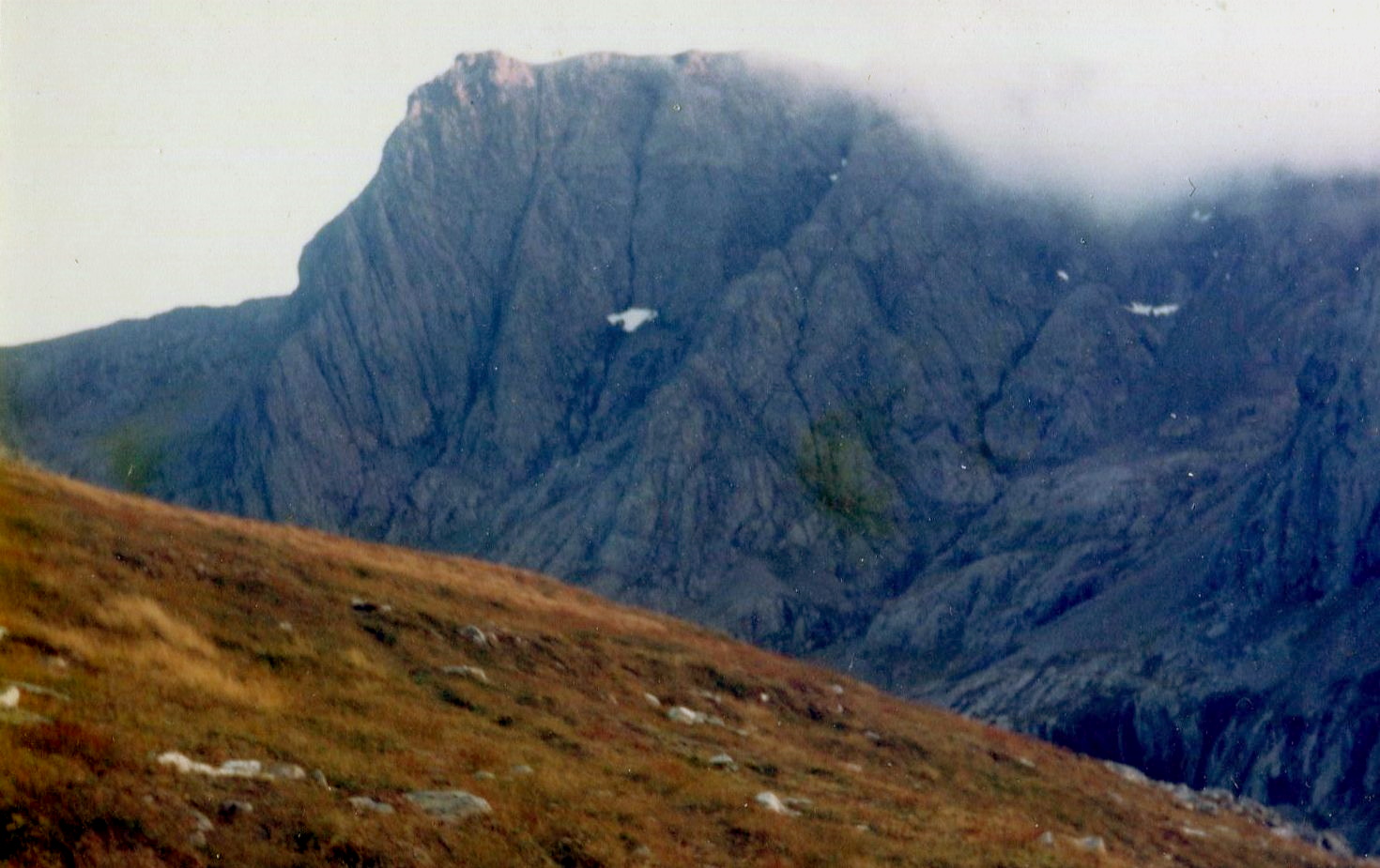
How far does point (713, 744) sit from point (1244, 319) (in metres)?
161

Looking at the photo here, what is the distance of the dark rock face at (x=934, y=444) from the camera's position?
386 feet

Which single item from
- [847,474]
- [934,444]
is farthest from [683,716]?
[934,444]

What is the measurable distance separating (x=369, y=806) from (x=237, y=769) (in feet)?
5.43

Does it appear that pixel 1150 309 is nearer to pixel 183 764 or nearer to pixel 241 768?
pixel 241 768

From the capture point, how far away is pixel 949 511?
16625 centimetres

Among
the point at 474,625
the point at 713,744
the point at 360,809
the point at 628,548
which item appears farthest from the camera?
the point at 628,548

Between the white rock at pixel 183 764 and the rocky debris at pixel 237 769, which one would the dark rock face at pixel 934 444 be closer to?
the rocky debris at pixel 237 769

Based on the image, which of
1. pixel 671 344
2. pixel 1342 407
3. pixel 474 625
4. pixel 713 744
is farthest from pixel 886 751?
pixel 671 344

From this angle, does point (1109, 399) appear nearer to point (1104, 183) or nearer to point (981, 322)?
point (981, 322)

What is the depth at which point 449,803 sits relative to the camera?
56.2 ft

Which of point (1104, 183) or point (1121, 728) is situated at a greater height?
point (1104, 183)

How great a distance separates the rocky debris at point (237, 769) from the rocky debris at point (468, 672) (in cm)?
832

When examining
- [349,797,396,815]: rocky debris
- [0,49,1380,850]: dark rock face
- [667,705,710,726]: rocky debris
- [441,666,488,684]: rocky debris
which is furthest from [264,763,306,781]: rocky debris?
[0,49,1380,850]: dark rock face

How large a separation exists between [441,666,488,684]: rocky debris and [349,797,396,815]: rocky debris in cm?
873
